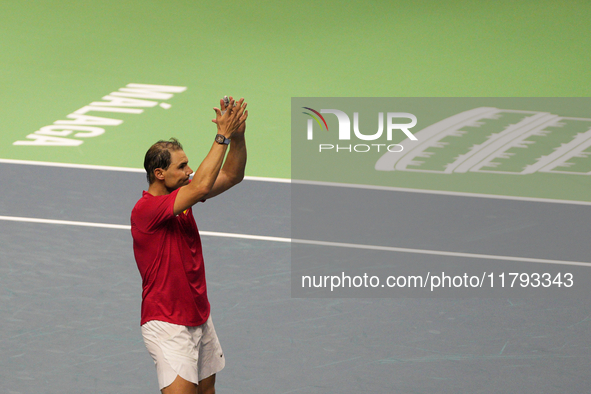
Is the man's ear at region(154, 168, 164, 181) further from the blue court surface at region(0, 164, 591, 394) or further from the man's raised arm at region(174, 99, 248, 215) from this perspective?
the blue court surface at region(0, 164, 591, 394)

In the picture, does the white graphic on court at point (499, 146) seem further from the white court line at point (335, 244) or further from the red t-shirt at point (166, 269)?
the red t-shirt at point (166, 269)

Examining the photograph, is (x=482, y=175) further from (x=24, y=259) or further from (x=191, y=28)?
(x=191, y=28)

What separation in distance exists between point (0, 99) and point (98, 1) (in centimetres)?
556

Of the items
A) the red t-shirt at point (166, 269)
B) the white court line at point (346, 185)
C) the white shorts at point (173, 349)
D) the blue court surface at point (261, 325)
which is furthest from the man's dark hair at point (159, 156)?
the white court line at point (346, 185)

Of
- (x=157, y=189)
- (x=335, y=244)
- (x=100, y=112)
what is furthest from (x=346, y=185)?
(x=157, y=189)

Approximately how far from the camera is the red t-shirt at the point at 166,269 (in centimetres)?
499

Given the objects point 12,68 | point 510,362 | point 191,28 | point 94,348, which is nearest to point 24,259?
point 94,348

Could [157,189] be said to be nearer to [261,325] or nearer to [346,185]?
[261,325]

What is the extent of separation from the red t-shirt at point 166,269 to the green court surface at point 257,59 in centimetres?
537

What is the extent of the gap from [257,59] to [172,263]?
10142 mm

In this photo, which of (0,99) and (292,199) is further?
(0,99)

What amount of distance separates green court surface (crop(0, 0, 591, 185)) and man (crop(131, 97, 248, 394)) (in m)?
5.32

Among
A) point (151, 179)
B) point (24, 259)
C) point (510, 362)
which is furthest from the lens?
point (24, 259)

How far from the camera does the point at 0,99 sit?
1290cm
